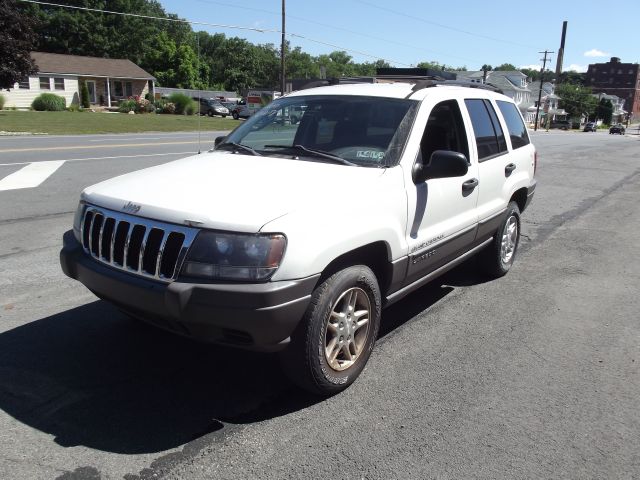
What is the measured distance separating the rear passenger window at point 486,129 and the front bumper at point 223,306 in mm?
2653

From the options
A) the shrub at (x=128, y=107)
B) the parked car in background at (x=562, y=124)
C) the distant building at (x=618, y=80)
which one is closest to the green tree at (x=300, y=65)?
the parked car in background at (x=562, y=124)

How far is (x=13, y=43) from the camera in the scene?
112 ft

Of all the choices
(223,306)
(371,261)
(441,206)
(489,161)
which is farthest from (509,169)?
(223,306)

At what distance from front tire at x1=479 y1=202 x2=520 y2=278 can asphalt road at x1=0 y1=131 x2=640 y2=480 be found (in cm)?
18

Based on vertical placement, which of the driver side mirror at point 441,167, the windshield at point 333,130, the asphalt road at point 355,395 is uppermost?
the windshield at point 333,130

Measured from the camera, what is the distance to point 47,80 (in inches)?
1875

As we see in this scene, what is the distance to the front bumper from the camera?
2.77 m

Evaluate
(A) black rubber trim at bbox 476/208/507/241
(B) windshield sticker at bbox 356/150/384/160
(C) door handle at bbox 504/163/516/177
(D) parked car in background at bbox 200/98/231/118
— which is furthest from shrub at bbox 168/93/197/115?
(B) windshield sticker at bbox 356/150/384/160

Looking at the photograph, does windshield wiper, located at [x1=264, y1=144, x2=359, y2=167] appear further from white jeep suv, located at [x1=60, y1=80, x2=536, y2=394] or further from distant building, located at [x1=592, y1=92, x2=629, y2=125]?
distant building, located at [x1=592, y1=92, x2=629, y2=125]

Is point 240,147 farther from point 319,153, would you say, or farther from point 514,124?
point 514,124

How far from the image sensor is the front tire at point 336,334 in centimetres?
308

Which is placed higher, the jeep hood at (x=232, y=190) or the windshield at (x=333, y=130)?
the windshield at (x=333, y=130)

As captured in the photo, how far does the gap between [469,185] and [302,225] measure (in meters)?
2.17

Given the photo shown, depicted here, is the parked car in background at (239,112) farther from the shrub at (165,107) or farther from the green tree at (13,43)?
the green tree at (13,43)
